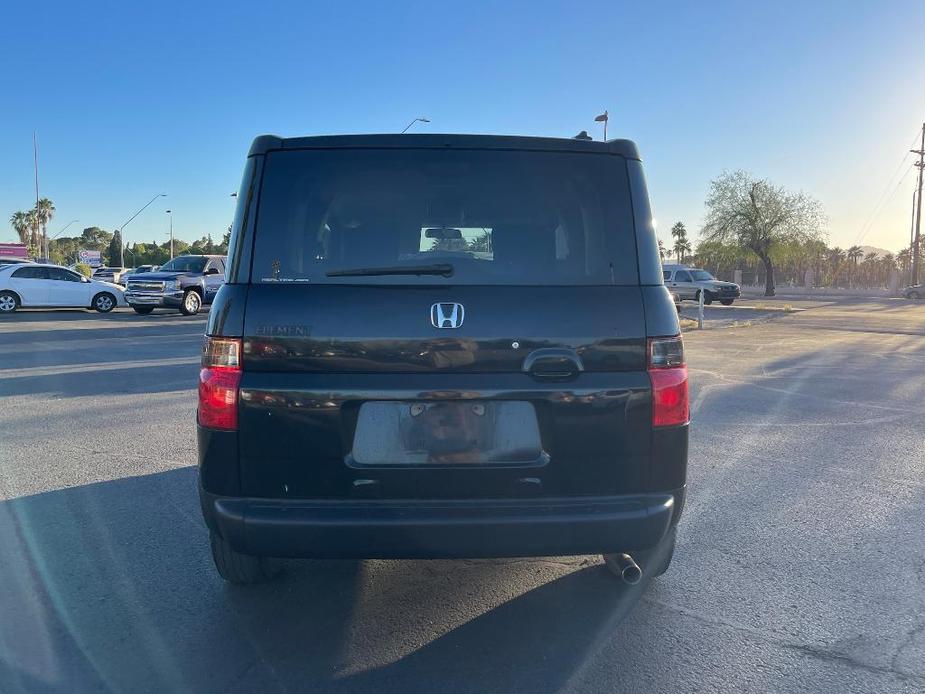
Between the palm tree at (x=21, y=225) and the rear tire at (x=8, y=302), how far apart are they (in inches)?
3202

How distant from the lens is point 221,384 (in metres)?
2.80

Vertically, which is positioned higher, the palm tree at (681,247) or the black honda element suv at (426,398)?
the palm tree at (681,247)

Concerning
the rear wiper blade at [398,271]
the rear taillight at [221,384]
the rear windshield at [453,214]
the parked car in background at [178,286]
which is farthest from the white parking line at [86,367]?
the parked car in background at [178,286]

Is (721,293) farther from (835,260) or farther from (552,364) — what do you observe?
(835,260)

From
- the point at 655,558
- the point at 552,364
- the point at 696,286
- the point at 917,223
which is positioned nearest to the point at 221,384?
the point at 552,364

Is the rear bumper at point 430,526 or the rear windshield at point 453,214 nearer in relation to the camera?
the rear bumper at point 430,526

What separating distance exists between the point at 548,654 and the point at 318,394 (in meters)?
1.42

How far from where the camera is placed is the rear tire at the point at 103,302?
23.2 metres

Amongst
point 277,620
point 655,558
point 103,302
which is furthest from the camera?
point 103,302

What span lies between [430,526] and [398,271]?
99 centimetres

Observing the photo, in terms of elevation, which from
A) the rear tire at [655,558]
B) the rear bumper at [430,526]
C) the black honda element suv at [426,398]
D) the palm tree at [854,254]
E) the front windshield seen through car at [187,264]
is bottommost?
the rear tire at [655,558]

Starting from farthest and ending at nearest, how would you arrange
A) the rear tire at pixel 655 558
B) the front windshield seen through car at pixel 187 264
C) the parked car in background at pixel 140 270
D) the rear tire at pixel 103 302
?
the parked car in background at pixel 140 270, the rear tire at pixel 103 302, the front windshield seen through car at pixel 187 264, the rear tire at pixel 655 558

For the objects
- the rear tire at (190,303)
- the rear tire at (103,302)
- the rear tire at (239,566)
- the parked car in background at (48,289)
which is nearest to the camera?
the rear tire at (239,566)

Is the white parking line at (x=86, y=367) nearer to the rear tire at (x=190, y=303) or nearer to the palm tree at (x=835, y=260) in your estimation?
the rear tire at (x=190, y=303)
